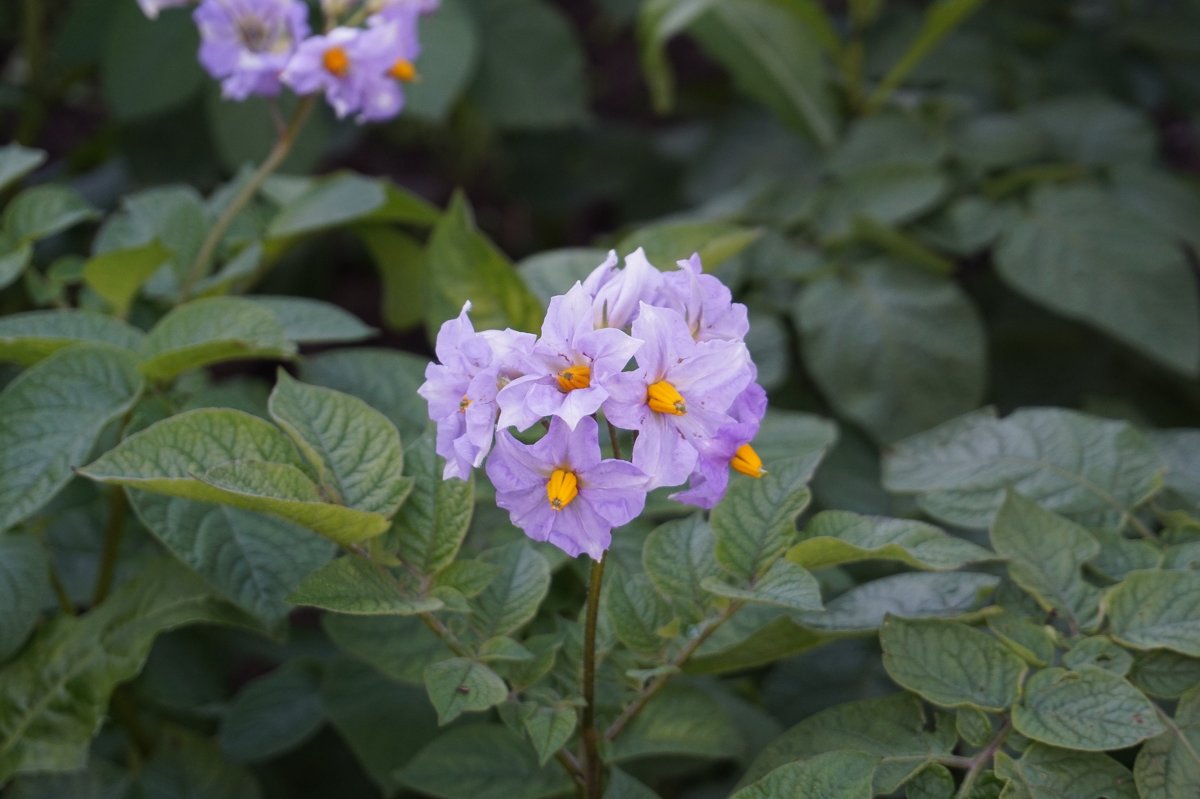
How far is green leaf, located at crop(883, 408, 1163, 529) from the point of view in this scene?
3.35 ft

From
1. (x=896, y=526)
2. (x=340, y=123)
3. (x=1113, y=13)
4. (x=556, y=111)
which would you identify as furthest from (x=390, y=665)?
(x=1113, y=13)

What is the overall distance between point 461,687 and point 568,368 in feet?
0.75

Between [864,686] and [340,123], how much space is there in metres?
1.49

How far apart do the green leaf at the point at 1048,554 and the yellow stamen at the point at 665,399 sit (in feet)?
1.18

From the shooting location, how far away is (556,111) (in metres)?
2.02

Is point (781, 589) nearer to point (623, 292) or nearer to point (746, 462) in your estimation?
point (746, 462)

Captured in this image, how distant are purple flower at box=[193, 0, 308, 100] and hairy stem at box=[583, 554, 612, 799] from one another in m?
0.67

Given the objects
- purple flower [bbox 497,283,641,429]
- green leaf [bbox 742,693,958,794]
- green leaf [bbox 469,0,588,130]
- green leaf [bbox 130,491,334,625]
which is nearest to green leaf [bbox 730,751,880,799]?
green leaf [bbox 742,693,958,794]

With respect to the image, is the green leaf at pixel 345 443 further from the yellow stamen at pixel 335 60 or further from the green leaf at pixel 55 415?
the yellow stamen at pixel 335 60

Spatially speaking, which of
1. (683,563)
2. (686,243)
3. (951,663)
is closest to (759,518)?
(683,563)

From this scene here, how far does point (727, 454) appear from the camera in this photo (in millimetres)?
750

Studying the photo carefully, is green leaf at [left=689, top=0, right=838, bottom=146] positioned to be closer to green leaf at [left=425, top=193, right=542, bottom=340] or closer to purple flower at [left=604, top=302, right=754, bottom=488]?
green leaf at [left=425, top=193, right=542, bottom=340]

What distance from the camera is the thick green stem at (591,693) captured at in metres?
0.78

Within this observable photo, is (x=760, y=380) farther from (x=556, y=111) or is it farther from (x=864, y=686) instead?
(x=556, y=111)
